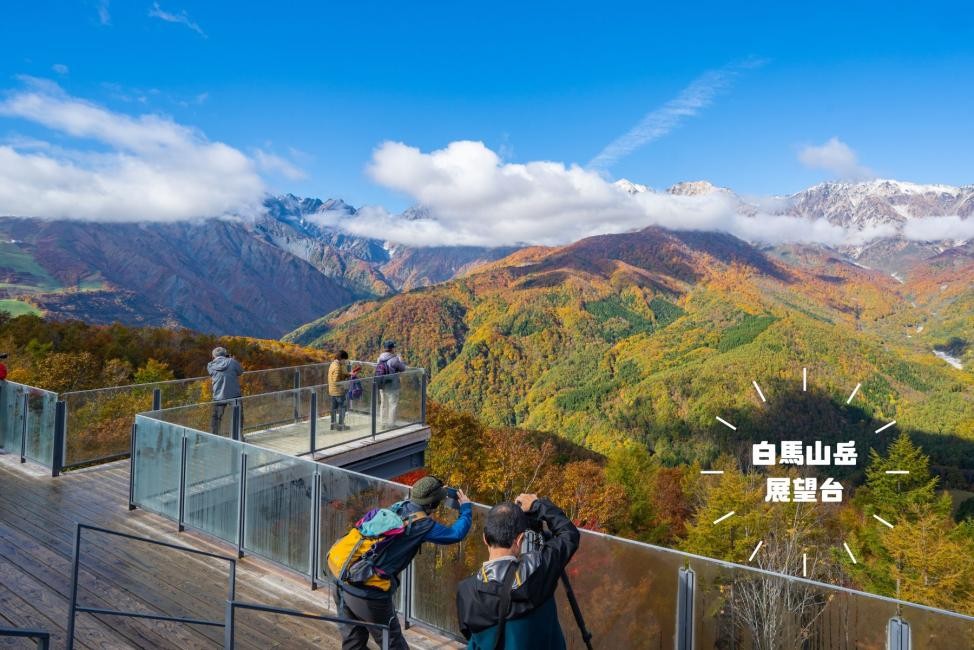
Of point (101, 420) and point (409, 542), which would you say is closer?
point (409, 542)

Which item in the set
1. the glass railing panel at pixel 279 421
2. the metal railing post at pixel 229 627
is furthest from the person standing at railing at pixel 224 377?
the metal railing post at pixel 229 627

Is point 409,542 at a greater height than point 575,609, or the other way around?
point 409,542

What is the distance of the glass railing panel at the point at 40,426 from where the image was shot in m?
10.1

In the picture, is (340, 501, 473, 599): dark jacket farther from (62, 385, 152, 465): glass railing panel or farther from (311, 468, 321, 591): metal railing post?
(62, 385, 152, 465): glass railing panel

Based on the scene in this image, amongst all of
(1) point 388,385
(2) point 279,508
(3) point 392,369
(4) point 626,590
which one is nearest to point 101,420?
(1) point 388,385

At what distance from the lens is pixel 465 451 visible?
44094mm

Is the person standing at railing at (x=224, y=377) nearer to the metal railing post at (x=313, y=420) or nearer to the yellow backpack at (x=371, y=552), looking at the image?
the metal railing post at (x=313, y=420)

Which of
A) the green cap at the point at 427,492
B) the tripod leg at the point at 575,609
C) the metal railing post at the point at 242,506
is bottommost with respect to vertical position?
the metal railing post at the point at 242,506

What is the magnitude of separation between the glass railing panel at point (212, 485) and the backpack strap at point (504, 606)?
501 cm

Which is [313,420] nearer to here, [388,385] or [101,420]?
[388,385]

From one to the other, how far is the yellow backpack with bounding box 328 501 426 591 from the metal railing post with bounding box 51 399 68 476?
8.41 meters

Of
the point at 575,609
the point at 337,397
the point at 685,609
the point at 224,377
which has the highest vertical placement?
the point at 224,377

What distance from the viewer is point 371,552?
3771 millimetres

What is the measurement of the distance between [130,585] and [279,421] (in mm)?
5441
